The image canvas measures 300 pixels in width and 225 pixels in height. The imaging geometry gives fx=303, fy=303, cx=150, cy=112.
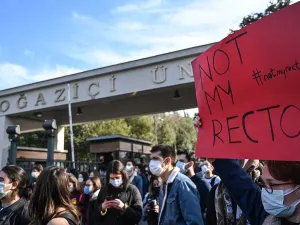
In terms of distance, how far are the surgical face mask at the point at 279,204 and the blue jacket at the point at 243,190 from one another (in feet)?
1.11

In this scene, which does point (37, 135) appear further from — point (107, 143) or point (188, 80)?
point (188, 80)

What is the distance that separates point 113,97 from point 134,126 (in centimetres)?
2363

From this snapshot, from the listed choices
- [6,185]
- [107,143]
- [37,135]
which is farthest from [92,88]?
[37,135]

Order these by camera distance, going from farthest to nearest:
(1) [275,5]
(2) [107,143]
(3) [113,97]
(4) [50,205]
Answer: (2) [107,143], (1) [275,5], (3) [113,97], (4) [50,205]

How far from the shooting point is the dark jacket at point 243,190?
2.01 meters

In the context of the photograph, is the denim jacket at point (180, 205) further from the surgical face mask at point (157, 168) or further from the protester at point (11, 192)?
the protester at point (11, 192)

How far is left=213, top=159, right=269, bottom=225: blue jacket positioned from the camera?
201cm

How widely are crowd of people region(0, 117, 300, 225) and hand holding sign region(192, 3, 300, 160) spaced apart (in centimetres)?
17

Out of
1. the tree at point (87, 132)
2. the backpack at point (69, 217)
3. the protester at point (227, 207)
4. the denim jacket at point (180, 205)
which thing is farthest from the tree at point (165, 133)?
the backpack at point (69, 217)

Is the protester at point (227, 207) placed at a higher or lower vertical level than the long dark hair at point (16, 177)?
lower

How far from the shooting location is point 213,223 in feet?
9.64

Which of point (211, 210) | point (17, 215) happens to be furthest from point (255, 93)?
point (17, 215)

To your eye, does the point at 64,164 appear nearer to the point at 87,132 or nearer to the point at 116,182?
the point at 116,182

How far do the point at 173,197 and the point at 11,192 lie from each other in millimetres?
1809
